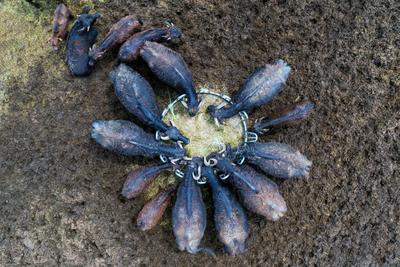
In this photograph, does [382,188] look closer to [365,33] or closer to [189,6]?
[365,33]

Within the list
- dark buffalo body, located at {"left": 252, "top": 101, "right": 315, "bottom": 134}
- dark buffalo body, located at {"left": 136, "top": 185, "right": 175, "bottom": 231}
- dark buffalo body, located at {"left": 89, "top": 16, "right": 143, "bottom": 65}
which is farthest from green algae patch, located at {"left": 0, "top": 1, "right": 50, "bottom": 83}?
dark buffalo body, located at {"left": 252, "top": 101, "right": 315, "bottom": 134}

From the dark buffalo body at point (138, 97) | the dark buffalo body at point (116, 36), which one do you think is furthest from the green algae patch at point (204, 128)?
the dark buffalo body at point (116, 36)

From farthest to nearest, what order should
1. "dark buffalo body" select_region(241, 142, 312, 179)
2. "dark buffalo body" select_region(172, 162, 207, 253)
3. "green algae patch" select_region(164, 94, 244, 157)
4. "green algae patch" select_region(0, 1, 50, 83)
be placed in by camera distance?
1. "green algae patch" select_region(0, 1, 50, 83)
2. "green algae patch" select_region(164, 94, 244, 157)
3. "dark buffalo body" select_region(241, 142, 312, 179)
4. "dark buffalo body" select_region(172, 162, 207, 253)

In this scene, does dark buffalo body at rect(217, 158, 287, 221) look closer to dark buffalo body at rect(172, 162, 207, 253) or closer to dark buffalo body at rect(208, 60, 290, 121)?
dark buffalo body at rect(172, 162, 207, 253)

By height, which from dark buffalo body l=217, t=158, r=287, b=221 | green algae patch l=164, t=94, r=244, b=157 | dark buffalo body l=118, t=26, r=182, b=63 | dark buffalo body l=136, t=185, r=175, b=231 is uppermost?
dark buffalo body l=118, t=26, r=182, b=63

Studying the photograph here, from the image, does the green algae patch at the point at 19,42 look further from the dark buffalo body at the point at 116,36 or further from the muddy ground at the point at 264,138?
the dark buffalo body at the point at 116,36

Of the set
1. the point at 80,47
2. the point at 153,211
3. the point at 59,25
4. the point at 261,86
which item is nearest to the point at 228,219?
the point at 153,211

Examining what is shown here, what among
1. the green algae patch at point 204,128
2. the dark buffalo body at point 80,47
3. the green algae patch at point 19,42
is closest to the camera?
the green algae patch at point 204,128

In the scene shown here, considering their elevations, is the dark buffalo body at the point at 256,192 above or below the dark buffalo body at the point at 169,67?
below
